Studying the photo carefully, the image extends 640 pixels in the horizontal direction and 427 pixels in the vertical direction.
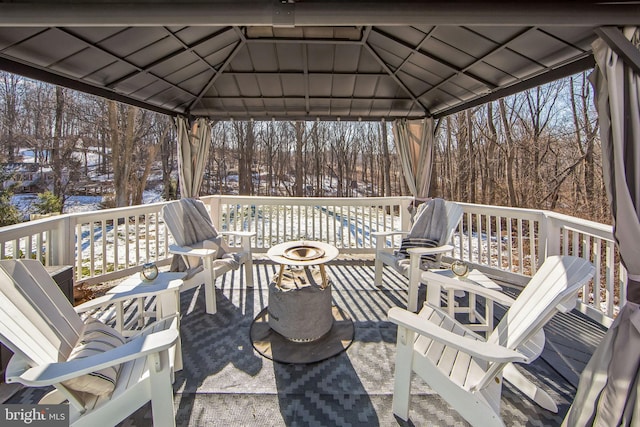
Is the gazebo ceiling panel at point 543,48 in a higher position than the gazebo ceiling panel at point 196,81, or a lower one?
lower

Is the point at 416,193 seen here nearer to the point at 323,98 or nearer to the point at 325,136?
the point at 323,98

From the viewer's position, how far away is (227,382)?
2.12m

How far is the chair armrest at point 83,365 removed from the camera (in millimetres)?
1192

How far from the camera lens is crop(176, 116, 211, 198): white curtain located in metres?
5.04

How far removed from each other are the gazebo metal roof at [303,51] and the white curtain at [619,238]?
17.6 inches

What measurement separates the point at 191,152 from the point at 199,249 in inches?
99.9

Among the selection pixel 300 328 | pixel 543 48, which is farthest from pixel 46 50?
pixel 543 48

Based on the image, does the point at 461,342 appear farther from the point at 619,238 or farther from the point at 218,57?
the point at 218,57

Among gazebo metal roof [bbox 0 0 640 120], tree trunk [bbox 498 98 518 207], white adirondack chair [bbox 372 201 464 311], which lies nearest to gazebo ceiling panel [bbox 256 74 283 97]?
gazebo metal roof [bbox 0 0 640 120]

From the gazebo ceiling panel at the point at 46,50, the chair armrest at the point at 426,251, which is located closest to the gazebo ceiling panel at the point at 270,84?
the gazebo ceiling panel at the point at 46,50

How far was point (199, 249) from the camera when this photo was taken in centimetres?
329

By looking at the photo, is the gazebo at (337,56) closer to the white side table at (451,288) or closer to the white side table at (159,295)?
the white side table at (451,288)

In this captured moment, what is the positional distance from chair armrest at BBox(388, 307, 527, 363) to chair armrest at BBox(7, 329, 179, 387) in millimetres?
1188

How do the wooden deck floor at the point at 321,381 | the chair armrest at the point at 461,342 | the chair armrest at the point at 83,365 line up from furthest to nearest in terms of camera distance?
the wooden deck floor at the point at 321,381 → the chair armrest at the point at 461,342 → the chair armrest at the point at 83,365
